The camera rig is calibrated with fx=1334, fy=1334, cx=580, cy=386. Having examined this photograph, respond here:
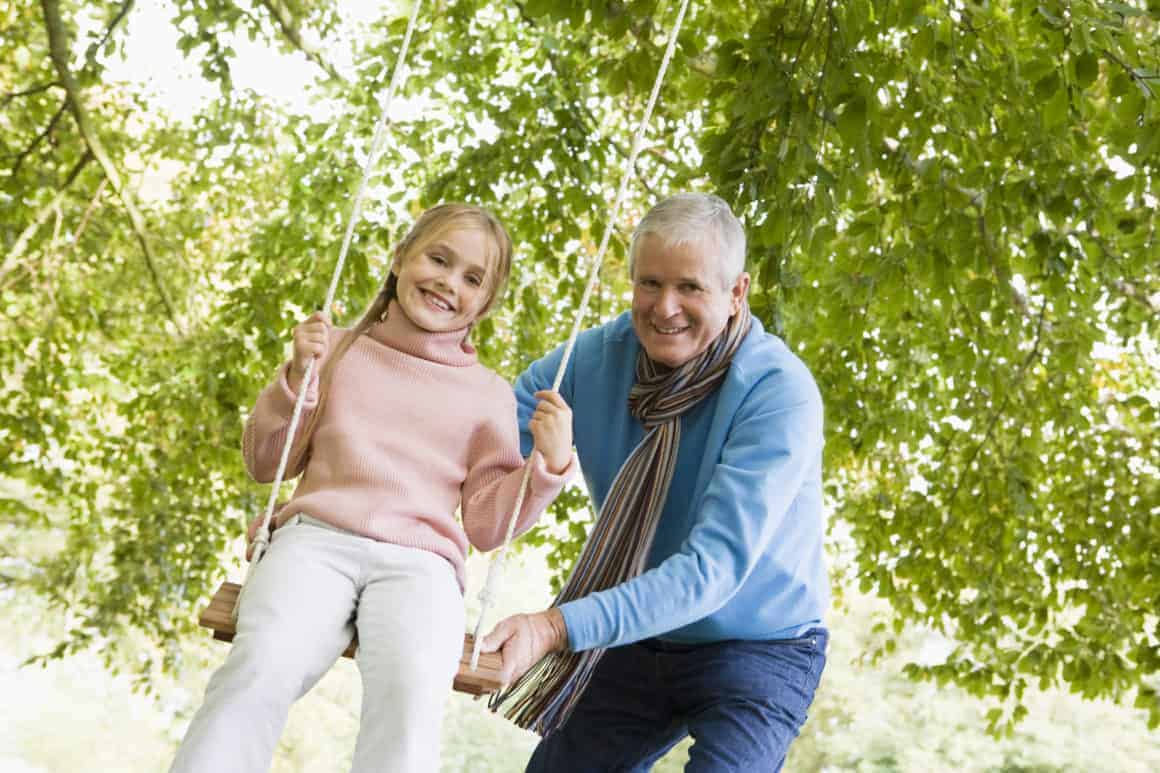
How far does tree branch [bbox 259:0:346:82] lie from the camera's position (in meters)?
5.31

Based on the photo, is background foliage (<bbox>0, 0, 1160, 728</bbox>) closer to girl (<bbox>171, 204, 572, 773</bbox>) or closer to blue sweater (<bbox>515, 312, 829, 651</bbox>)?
blue sweater (<bbox>515, 312, 829, 651</bbox>)

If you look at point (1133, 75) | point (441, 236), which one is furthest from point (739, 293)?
point (1133, 75)

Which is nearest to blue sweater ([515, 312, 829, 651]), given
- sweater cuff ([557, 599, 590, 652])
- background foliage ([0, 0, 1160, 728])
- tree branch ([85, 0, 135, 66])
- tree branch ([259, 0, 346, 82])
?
sweater cuff ([557, 599, 590, 652])

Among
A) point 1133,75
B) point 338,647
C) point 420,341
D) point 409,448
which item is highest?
point 1133,75

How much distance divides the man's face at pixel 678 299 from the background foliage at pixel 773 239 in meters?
0.81

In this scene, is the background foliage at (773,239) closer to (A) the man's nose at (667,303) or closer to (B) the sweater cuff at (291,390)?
(A) the man's nose at (667,303)

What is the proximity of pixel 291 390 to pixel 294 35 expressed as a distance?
3965 millimetres

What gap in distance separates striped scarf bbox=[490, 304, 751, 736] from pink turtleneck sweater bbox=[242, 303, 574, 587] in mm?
154

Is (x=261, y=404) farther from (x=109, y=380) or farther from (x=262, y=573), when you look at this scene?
(x=109, y=380)

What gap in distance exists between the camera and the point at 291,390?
70.9 inches

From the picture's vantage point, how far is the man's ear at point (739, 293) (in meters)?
1.96

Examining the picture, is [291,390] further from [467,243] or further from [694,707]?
[694,707]

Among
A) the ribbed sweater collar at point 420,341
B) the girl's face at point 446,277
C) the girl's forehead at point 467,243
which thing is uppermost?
the girl's forehead at point 467,243

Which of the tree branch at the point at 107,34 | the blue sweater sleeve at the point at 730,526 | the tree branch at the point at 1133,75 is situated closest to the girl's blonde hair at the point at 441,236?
the blue sweater sleeve at the point at 730,526
